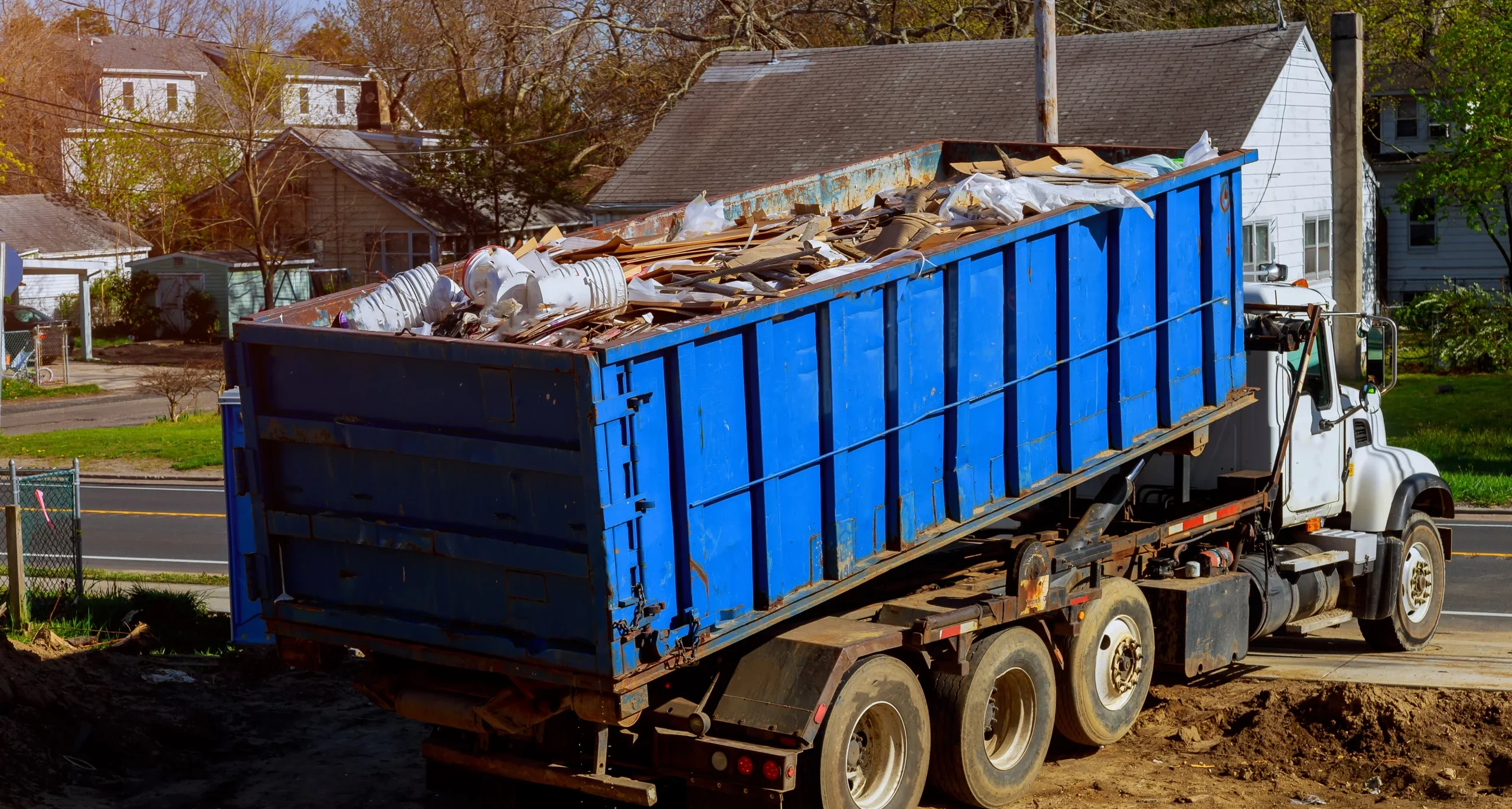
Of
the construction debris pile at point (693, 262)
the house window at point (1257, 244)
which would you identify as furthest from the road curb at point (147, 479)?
the house window at point (1257, 244)

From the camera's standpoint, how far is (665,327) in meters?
6.36

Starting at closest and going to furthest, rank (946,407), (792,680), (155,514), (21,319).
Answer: (792,680) → (946,407) → (155,514) → (21,319)

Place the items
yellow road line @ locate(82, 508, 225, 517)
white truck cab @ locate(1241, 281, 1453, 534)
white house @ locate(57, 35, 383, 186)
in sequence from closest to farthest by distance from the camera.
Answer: white truck cab @ locate(1241, 281, 1453, 534)
yellow road line @ locate(82, 508, 225, 517)
white house @ locate(57, 35, 383, 186)

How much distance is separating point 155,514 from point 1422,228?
35459mm

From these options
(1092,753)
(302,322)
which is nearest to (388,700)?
(302,322)

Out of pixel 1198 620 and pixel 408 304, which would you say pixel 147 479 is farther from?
pixel 1198 620

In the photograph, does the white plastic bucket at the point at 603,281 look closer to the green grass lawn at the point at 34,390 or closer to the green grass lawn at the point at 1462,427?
the green grass lawn at the point at 1462,427

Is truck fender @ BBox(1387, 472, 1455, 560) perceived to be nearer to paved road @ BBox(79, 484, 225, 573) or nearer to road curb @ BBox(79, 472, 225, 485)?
paved road @ BBox(79, 484, 225, 573)

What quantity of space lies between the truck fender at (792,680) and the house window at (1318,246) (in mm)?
25828

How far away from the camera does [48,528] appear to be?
541 inches

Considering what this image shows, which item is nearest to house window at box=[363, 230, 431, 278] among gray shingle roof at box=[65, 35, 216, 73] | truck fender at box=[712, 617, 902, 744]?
gray shingle roof at box=[65, 35, 216, 73]

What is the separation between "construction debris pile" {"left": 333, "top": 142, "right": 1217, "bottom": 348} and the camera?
6984mm

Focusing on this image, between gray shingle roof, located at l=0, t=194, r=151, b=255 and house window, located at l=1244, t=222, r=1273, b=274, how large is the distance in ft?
126

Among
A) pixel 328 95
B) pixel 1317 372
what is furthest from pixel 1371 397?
pixel 328 95
